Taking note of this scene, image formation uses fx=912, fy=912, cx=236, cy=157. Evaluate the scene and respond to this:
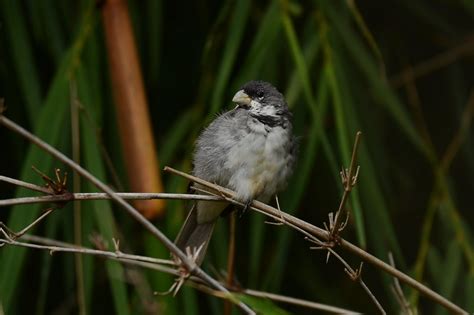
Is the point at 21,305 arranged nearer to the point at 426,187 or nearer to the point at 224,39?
the point at 224,39

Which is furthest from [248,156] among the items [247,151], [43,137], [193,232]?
[43,137]

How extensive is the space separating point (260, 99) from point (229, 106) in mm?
275

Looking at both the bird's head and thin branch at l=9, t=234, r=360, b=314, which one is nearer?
thin branch at l=9, t=234, r=360, b=314

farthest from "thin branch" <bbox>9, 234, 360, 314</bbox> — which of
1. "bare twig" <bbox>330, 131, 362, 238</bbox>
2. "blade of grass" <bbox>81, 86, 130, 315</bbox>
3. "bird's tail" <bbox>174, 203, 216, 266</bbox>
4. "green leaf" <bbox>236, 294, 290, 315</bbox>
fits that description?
"bird's tail" <bbox>174, 203, 216, 266</bbox>

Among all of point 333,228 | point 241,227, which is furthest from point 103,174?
point 333,228

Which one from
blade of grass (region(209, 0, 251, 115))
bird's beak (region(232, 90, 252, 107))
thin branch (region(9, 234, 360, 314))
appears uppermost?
blade of grass (region(209, 0, 251, 115))

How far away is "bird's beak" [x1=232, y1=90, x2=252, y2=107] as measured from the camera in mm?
2271

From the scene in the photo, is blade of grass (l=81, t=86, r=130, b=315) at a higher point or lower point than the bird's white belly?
lower

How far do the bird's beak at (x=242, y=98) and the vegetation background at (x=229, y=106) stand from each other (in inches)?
1.7

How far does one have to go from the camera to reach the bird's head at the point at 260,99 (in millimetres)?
2275

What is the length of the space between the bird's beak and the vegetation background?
0.04 m

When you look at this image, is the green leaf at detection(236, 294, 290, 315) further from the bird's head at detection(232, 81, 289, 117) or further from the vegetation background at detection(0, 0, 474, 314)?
the bird's head at detection(232, 81, 289, 117)

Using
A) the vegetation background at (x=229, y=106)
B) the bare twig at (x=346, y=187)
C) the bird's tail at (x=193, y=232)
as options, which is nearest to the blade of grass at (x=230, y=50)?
the vegetation background at (x=229, y=106)

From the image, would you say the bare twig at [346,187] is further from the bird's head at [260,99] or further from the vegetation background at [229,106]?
the bird's head at [260,99]
